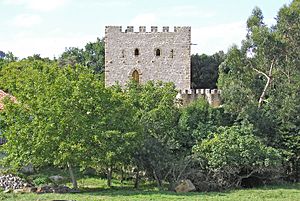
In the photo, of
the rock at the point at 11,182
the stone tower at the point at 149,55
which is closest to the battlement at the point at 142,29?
the stone tower at the point at 149,55

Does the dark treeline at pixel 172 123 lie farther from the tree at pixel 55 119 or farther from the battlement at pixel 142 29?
the battlement at pixel 142 29

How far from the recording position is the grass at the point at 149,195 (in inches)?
826

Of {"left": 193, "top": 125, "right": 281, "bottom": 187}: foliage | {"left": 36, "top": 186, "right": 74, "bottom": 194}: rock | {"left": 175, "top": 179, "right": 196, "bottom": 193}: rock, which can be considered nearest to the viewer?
{"left": 36, "top": 186, "right": 74, "bottom": 194}: rock

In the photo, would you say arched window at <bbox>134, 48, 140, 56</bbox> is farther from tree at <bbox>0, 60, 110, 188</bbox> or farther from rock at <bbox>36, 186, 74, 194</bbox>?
rock at <bbox>36, 186, 74, 194</bbox>

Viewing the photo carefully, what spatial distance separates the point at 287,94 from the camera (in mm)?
27500

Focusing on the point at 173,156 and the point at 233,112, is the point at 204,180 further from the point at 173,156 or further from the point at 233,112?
the point at 233,112

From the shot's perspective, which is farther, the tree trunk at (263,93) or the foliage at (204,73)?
the foliage at (204,73)

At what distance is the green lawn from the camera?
21000 millimetres

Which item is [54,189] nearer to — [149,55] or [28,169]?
[28,169]

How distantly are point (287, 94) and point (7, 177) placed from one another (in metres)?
13.6

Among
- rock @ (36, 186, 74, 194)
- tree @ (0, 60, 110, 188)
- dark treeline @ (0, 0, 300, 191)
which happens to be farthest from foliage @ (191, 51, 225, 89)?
rock @ (36, 186, 74, 194)

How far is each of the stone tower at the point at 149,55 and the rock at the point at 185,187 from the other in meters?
11.3

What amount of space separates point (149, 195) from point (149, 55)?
1451cm

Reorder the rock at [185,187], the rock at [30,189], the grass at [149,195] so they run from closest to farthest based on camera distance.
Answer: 1. the grass at [149,195]
2. the rock at [30,189]
3. the rock at [185,187]
